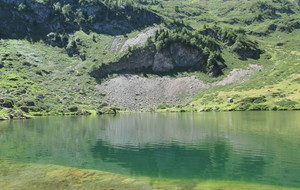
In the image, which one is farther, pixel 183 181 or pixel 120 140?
pixel 120 140

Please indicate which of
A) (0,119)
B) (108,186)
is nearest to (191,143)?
(108,186)

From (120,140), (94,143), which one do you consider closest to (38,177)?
(94,143)

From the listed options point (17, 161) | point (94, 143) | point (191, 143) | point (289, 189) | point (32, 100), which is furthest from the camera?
point (32, 100)

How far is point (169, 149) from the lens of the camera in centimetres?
4803

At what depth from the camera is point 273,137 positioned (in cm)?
5550

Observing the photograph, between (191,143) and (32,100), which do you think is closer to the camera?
(191,143)

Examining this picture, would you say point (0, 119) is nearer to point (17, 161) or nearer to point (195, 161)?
point (17, 161)

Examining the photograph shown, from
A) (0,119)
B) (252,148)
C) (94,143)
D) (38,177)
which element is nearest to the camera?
(38,177)

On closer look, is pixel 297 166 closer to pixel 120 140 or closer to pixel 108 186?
pixel 108 186

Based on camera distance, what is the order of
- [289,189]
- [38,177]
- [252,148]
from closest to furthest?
[289,189] < [38,177] < [252,148]

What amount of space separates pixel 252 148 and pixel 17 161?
37.2 meters

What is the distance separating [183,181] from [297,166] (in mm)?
14927

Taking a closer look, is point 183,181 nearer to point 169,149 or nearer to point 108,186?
point 108,186

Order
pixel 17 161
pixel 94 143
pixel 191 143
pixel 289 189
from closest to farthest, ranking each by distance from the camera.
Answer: pixel 289 189, pixel 17 161, pixel 191 143, pixel 94 143
